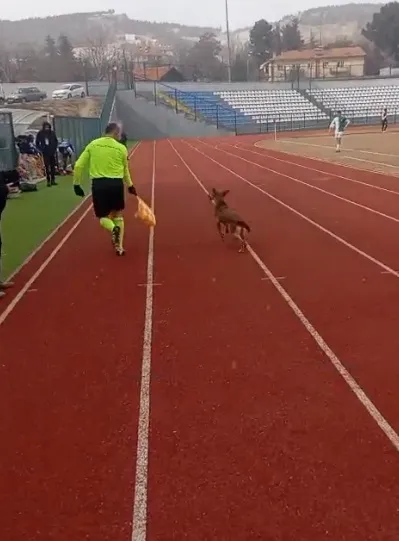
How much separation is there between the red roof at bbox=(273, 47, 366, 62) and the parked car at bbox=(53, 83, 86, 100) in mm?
55114

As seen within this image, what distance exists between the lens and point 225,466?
12.3 feet

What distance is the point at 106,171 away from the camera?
906 cm

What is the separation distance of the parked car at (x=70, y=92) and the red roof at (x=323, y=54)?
55.1 metres

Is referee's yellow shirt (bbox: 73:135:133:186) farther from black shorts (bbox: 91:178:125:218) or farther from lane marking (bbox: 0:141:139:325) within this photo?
lane marking (bbox: 0:141:139:325)

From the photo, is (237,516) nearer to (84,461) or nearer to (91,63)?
(84,461)

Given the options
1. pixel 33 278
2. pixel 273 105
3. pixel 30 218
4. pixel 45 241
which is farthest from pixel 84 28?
pixel 33 278

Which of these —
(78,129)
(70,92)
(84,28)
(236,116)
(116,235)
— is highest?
(84,28)

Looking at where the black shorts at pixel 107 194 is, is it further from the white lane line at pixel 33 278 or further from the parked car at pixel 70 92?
the parked car at pixel 70 92

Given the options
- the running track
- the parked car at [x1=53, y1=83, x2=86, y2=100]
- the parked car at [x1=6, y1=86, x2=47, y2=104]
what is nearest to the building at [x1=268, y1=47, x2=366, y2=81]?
the parked car at [x1=53, y1=83, x2=86, y2=100]

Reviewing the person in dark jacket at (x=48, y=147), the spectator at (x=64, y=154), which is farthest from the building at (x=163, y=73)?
the person in dark jacket at (x=48, y=147)

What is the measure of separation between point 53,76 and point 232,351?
93.6 m

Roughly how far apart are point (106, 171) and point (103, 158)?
0.58 ft

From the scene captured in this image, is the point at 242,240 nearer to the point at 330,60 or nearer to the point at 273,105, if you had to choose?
the point at 273,105

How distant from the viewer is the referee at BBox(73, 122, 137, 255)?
9.02 meters
